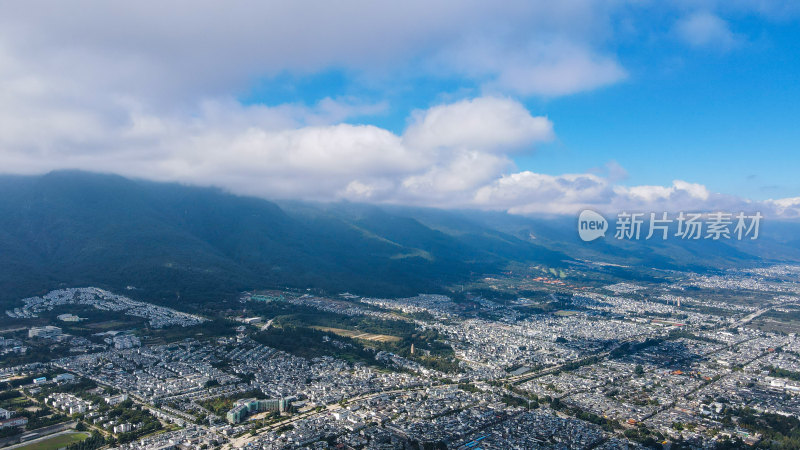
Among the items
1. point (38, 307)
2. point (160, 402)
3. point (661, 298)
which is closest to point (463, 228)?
point (661, 298)

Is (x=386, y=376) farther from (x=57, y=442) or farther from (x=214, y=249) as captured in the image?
(x=214, y=249)

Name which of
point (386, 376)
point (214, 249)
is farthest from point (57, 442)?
point (214, 249)

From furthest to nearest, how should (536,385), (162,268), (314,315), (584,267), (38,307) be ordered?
(584,267) < (162,268) < (314,315) < (38,307) < (536,385)

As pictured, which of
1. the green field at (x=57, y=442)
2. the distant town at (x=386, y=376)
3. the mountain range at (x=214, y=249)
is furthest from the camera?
the mountain range at (x=214, y=249)

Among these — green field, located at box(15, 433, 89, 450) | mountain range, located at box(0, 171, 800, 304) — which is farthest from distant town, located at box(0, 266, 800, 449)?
mountain range, located at box(0, 171, 800, 304)

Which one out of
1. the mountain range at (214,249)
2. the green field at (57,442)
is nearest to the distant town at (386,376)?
the green field at (57,442)

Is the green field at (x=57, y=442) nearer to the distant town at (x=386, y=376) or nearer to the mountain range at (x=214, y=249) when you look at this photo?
the distant town at (x=386, y=376)

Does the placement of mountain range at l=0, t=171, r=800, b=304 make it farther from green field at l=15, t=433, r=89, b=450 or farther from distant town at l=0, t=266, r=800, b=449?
green field at l=15, t=433, r=89, b=450

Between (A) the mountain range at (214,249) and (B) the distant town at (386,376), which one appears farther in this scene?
(A) the mountain range at (214,249)

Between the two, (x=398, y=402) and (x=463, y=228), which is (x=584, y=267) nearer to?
(x=463, y=228)
